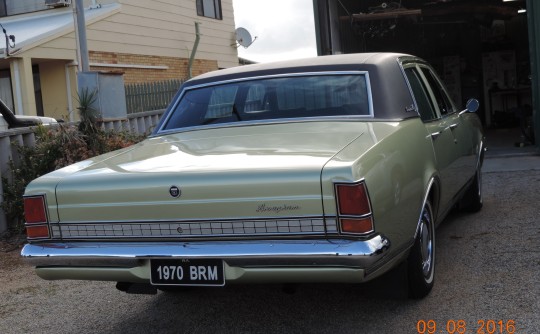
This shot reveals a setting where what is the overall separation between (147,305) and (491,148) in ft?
28.2

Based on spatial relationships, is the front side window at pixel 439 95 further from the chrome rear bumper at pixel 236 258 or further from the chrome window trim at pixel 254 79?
the chrome rear bumper at pixel 236 258

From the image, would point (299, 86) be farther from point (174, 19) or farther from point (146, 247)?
point (174, 19)

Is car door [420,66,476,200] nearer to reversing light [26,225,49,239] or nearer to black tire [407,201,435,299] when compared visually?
black tire [407,201,435,299]

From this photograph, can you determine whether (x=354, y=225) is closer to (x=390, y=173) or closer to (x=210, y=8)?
(x=390, y=173)

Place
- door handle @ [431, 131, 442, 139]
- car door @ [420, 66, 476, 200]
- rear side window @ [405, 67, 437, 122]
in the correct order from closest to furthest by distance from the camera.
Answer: door handle @ [431, 131, 442, 139] → rear side window @ [405, 67, 437, 122] → car door @ [420, 66, 476, 200]

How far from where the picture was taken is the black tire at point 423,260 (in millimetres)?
4188

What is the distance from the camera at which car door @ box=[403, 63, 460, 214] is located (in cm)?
495

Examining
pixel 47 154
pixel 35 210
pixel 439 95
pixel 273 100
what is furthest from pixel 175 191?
pixel 47 154

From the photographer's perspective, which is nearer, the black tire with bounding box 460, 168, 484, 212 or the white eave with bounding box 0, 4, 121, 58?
the black tire with bounding box 460, 168, 484, 212

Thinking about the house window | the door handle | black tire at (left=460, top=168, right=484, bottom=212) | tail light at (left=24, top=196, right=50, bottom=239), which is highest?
the house window

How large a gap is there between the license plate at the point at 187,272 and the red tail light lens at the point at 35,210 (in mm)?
746

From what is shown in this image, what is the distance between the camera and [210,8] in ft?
69.6

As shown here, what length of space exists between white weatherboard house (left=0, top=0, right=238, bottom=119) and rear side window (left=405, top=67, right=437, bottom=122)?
10.9 m
